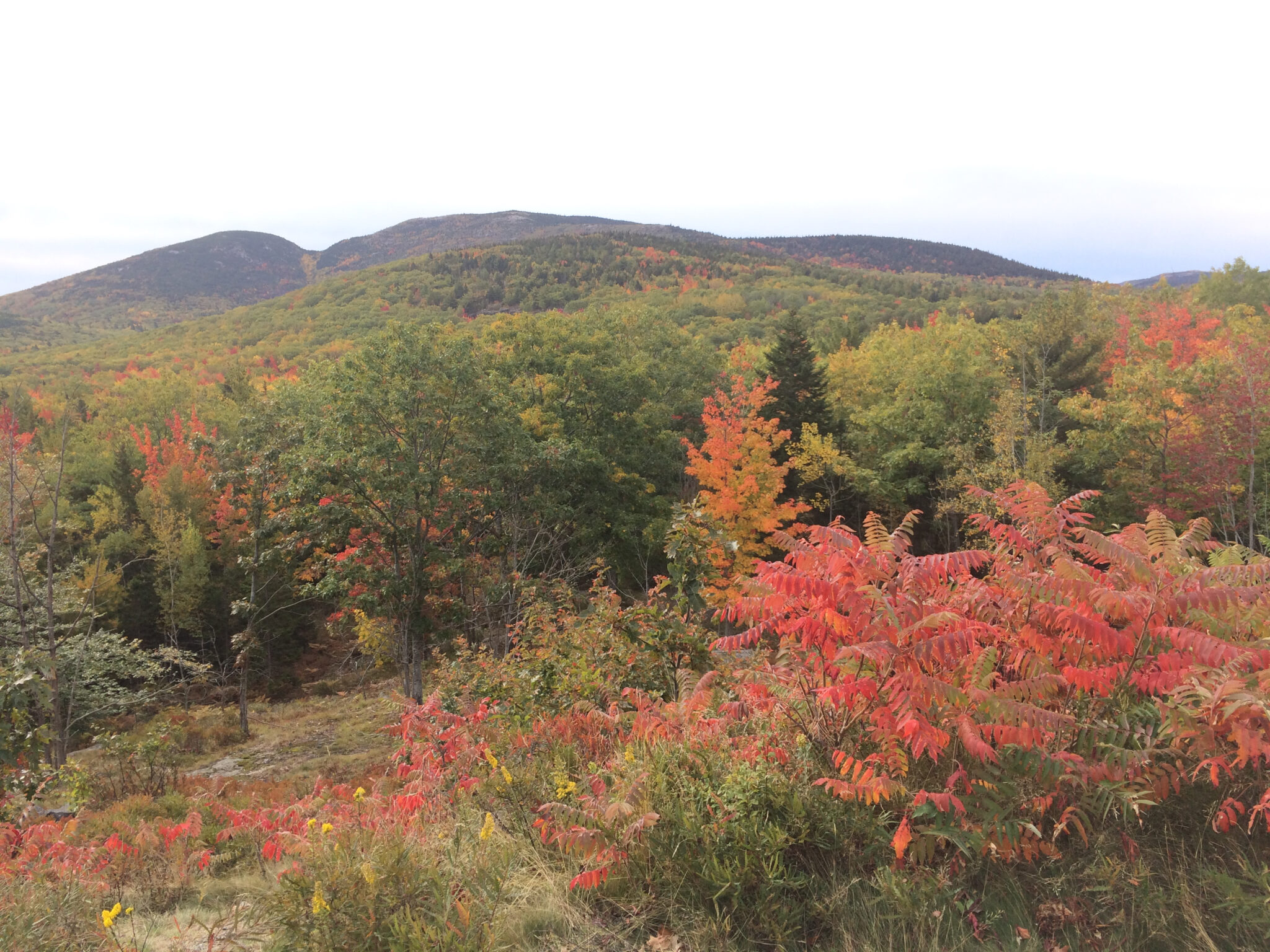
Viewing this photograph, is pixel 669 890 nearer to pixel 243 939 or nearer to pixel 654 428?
pixel 243 939

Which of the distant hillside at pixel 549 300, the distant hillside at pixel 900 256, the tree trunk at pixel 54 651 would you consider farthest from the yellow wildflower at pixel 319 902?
the distant hillside at pixel 900 256

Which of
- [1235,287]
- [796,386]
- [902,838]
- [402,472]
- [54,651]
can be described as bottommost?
[54,651]

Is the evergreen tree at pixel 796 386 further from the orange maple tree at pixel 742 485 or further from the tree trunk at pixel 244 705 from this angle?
the tree trunk at pixel 244 705

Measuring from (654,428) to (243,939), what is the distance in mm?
24818

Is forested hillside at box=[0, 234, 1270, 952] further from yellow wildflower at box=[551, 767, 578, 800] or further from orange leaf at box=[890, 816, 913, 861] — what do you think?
orange leaf at box=[890, 816, 913, 861]

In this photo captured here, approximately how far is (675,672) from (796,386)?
2422 cm

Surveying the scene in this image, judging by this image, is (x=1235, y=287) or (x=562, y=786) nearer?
(x=562, y=786)

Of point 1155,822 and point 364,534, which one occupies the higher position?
point 1155,822

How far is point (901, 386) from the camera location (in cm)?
3138

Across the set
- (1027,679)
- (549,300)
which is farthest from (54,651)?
(549,300)

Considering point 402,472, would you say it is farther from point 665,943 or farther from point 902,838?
point 902,838

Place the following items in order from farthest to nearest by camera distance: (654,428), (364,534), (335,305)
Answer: (335,305) → (654,428) → (364,534)

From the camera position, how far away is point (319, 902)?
2996mm

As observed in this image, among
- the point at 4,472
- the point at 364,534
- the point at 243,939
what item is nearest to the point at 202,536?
the point at 364,534
